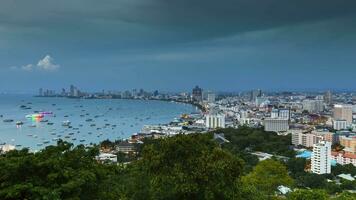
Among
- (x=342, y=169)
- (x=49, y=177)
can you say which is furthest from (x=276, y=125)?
(x=49, y=177)

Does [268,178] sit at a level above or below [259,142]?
above

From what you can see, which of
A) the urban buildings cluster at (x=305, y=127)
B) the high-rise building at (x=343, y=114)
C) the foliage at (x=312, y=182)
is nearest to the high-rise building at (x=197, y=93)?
the urban buildings cluster at (x=305, y=127)

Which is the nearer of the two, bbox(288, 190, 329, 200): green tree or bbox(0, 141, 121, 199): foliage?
bbox(0, 141, 121, 199): foliage

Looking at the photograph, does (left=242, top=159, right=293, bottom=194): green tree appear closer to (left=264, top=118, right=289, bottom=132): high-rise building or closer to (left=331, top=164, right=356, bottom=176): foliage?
(left=331, top=164, right=356, bottom=176): foliage

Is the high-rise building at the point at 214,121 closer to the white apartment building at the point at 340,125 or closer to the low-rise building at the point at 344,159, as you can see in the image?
the white apartment building at the point at 340,125

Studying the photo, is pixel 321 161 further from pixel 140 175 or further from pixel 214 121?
pixel 214 121

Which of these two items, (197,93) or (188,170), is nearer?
(188,170)

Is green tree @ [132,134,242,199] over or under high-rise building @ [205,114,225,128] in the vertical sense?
over

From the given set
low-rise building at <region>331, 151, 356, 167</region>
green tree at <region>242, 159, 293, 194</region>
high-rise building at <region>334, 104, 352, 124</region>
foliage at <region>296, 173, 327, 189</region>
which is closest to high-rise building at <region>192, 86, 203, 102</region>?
high-rise building at <region>334, 104, 352, 124</region>
